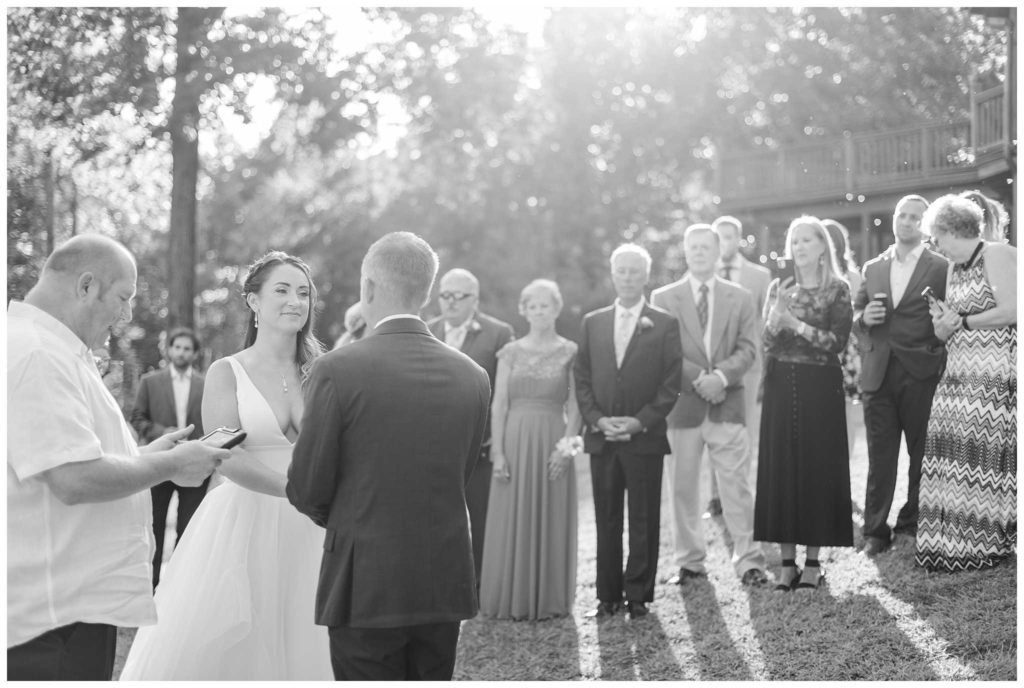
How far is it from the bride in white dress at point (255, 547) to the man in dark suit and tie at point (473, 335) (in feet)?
9.28

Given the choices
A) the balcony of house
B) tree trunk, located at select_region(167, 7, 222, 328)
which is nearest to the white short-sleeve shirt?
tree trunk, located at select_region(167, 7, 222, 328)

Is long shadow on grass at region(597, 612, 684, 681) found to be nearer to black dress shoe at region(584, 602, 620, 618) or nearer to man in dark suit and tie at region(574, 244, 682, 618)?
black dress shoe at region(584, 602, 620, 618)

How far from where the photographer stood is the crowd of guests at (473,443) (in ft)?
10.3

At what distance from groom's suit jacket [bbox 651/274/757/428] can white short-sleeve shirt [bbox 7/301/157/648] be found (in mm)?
4955

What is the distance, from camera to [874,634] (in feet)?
18.6

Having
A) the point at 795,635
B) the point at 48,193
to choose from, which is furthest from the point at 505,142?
the point at 795,635

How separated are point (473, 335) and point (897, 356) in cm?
277

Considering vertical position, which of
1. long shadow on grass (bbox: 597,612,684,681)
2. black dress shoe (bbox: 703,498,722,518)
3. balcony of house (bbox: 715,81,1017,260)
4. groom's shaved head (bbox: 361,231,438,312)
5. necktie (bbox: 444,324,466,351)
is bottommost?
long shadow on grass (bbox: 597,612,684,681)

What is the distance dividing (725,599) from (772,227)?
1652 cm

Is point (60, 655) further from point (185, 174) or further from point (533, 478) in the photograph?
point (185, 174)

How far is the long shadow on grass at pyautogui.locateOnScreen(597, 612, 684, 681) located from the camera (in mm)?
5691

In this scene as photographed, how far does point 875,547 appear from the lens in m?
7.13

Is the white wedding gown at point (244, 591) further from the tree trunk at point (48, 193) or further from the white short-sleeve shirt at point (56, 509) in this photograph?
the tree trunk at point (48, 193)

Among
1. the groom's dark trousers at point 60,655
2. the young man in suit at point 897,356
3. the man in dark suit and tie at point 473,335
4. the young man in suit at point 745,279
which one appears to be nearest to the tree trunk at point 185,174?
the man in dark suit and tie at point 473,335
